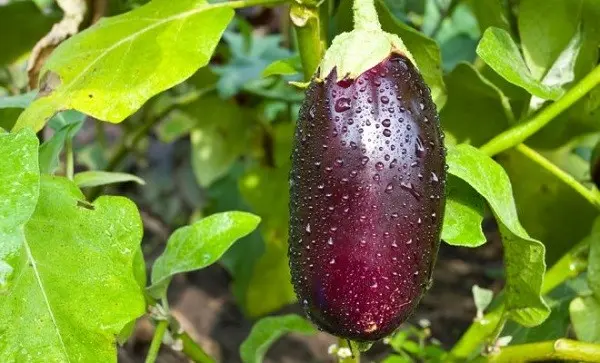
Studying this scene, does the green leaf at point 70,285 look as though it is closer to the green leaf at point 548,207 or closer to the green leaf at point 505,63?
the green leaf at point 505,63

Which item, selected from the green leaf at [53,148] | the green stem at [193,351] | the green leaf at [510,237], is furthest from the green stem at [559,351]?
the green leaf at [53,148]

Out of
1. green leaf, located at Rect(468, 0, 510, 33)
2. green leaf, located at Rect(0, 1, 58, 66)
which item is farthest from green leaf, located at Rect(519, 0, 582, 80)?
green leaf, located at Rect(0, 1, 58, 66)

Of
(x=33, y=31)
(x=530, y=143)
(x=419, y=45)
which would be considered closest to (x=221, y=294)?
(x=33, y=31)

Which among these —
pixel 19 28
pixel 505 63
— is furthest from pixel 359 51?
pixel 19 28

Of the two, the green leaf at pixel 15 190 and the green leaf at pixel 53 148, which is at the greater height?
the green leaf at pixel 15 190

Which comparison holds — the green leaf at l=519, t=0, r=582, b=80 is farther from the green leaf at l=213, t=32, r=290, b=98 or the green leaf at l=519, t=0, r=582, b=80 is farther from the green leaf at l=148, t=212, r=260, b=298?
the green leaf at l=213, t=32, r=290, b=98

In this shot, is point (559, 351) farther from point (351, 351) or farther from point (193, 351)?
point (193, 351)
